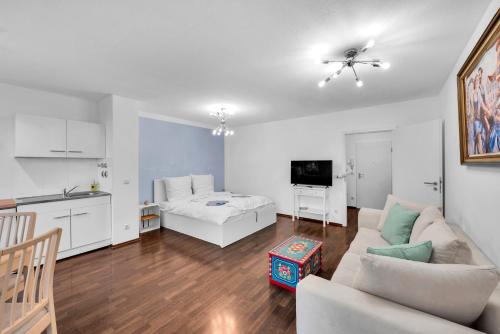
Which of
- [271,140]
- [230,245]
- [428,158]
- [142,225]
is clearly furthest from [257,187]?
[428,158]

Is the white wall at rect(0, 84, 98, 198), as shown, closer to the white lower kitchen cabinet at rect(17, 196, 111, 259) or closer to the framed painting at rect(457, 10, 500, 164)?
the white lower kitchen cabinet at rect(17, 196, 111, 259)

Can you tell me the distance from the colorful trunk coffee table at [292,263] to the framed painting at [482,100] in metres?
1.73

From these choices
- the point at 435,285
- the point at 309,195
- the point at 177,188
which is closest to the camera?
the point at 435,285

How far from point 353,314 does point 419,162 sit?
333cm

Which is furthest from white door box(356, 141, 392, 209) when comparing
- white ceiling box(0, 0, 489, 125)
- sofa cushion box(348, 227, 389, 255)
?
sofa cushion box(348, 227, 389, 255)

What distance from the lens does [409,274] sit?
3.61 feet

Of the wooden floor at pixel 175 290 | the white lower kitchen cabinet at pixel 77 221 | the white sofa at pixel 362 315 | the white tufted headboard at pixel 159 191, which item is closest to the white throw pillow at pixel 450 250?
the white sofa at pixel 362 315

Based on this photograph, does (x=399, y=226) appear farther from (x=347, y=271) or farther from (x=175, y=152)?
(x=175, y=152)

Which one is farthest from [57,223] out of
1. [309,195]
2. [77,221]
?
[309,195]

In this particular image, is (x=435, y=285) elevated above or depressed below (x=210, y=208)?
above

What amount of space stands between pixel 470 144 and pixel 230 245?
3240mm

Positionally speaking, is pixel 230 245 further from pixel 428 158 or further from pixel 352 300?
pixel 428 158

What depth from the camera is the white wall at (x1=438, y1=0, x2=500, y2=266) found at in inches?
59.8

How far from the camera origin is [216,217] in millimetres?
3506
